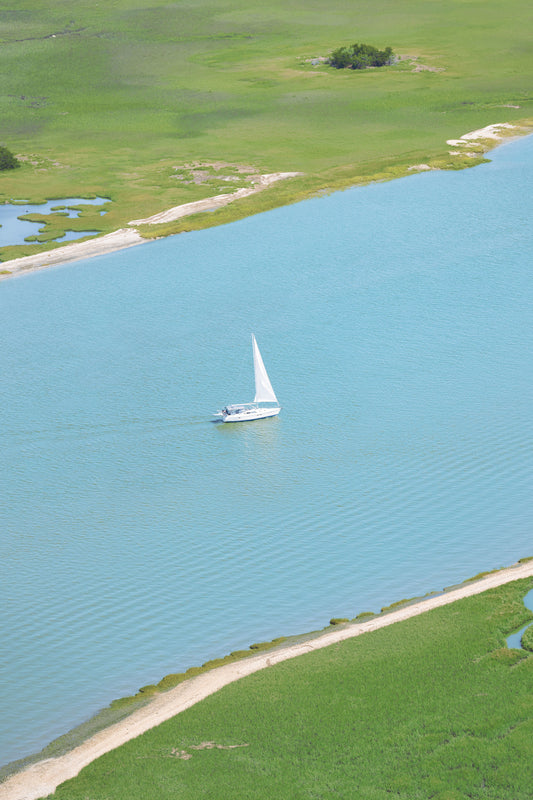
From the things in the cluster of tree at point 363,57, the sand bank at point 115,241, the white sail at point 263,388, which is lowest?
the sand bank at point 115,241

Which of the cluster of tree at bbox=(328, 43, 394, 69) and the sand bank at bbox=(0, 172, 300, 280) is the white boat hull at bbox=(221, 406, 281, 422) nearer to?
the sand bank at bbox=(0, 172, 300, 280)

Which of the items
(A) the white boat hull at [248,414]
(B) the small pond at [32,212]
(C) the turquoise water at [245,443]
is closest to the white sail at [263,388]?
(A) the white boat hull at [248,414]

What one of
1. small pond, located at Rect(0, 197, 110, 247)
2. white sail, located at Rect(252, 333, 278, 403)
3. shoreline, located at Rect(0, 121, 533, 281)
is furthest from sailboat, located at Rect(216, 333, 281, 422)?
small pond, located at Rect(0, 197, 110, 247)

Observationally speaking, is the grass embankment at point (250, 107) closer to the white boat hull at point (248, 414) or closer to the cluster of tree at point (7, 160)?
the cluster of tree at point (7, 160)

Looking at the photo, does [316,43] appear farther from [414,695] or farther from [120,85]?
[414,695]

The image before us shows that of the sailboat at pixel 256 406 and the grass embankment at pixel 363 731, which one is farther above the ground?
the grass embankment at pixel 363 731

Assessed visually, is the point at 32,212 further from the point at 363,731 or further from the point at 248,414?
the point at 363,731

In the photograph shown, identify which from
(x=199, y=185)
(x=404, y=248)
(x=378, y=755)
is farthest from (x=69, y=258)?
(x=378, y=755)
